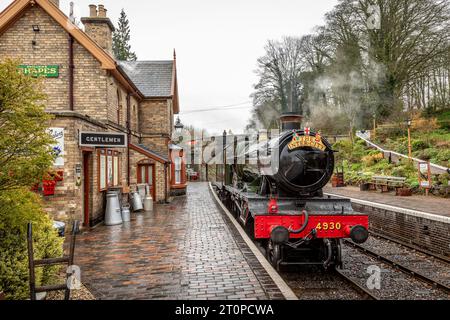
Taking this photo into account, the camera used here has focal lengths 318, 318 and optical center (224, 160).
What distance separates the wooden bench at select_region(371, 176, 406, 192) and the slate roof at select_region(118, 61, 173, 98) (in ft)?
40.7

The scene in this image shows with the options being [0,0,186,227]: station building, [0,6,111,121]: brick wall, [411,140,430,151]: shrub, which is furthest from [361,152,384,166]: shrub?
[0,6,111,121]: brick wall

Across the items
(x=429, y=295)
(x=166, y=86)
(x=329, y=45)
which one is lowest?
(x=429, y=295)

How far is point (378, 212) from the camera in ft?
35.0

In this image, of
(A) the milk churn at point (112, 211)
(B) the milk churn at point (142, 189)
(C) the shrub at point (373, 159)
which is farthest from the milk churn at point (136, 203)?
(C) the shrub at point (373, 159)

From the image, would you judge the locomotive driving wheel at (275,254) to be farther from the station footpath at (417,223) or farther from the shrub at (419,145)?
the shrub at (419,145)

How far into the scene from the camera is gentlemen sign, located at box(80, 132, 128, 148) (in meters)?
8.99

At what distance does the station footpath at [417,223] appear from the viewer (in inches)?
304

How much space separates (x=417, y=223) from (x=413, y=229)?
0.26 metres

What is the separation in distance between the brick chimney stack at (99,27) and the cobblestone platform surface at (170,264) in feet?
29.5

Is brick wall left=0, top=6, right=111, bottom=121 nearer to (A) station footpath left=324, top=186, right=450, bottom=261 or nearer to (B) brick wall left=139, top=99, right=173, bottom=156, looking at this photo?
(B) brick wall left=139, top=99, right=173, bottom=156

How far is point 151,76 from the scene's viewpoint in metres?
19.6
